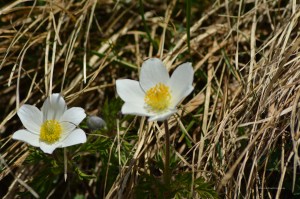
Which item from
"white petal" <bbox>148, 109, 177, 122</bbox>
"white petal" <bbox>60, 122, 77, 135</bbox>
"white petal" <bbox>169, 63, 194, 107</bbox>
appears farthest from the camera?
"white petal" <bbox>60, 122, 77, 135</bbox>

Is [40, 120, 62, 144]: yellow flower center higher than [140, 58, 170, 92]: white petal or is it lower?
lower

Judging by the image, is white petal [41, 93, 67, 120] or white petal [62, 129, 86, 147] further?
white petal [41, 93, 67, 120]

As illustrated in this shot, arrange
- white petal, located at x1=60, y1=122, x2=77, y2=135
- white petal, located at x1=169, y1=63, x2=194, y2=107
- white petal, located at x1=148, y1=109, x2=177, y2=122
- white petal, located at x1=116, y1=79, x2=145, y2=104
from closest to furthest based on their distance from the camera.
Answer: white petal, located at x1=148, y1=109, x2=177, y2=122, white petal, located at x1=169, y1=63, x2=194, y2=107, white petal, located at x1=116, y1=79, x2=145, y2=104, white petal, located at x1=60, y1=122, x2=77, y2=135

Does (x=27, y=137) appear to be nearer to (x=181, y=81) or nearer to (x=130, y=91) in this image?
(x=130, y=91)

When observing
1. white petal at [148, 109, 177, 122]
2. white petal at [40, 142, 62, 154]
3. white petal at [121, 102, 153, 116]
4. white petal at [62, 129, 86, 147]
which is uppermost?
white petal at [121, 102, 153, 116]

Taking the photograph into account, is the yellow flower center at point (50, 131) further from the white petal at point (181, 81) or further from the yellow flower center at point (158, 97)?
the white petal at point (181, 81)

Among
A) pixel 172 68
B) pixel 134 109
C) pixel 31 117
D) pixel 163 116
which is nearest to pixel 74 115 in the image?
pixel 31 117

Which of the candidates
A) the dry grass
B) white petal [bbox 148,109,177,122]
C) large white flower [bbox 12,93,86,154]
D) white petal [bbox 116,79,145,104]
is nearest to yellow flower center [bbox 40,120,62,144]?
large white flower [bbox 12,93,86,154]

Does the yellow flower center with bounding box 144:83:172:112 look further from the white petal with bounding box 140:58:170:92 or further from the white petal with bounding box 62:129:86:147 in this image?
the white petal with bounding box 62:129:86:147
